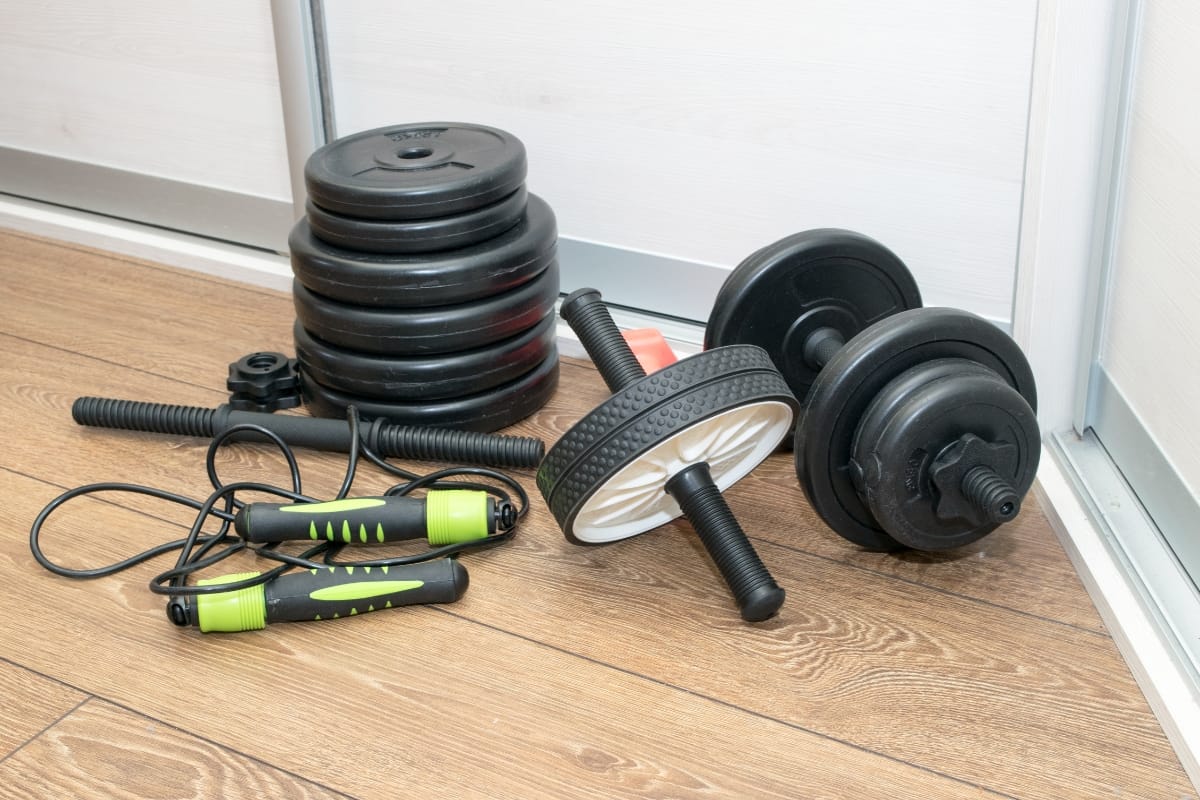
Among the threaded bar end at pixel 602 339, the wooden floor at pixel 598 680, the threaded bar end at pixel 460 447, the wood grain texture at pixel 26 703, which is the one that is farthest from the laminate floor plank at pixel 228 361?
the wood grain texture at pixel 26 703

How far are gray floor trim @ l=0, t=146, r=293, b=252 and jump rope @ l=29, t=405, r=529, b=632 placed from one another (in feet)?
2.08

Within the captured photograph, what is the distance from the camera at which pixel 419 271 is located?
134cm

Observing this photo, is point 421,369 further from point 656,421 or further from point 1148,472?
point 1148,472

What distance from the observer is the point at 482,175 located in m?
1.35

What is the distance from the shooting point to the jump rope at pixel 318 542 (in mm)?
1111

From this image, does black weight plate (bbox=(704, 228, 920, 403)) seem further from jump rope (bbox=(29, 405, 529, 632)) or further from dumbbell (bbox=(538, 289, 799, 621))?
jump rope (bbox=(29, 405, 529, 632))

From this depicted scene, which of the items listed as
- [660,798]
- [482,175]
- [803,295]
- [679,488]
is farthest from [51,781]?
[803,295]

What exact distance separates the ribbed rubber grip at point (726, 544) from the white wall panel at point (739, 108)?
49 cm

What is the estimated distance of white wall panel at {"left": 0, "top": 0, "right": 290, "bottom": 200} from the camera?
1.77m

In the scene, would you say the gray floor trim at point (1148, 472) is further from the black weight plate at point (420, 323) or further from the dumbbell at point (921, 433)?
the black weight plate at point (420, 323)

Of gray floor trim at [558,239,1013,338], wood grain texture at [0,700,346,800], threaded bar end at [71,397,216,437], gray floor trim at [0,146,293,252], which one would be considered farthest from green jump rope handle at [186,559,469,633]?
gray floor trim at [0,146,293,252]

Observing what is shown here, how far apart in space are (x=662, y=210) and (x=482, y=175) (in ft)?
1.03

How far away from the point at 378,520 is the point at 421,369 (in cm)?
25

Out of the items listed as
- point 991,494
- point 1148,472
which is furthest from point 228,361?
point 1148,472
